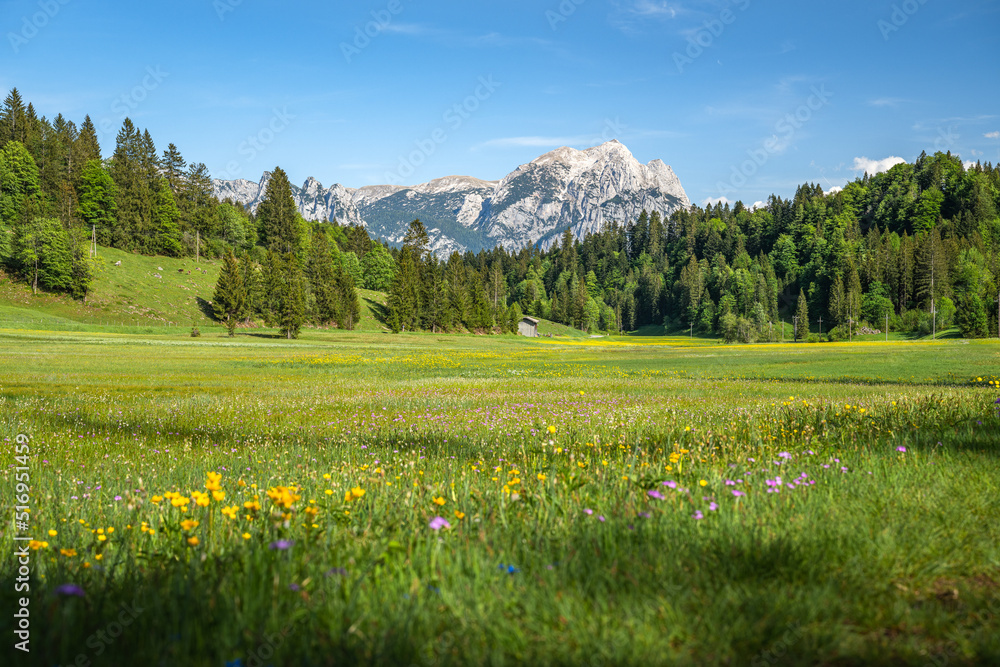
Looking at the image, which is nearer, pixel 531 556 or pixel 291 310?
pixel 531 556

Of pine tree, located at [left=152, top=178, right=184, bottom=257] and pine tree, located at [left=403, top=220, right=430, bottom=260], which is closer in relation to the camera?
pine tree, located at [left=152, top=178, right=184, bottom=257]

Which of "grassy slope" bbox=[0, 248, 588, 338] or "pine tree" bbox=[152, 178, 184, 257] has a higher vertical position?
"pine tree" bbox=[152, 178, 184, 257]

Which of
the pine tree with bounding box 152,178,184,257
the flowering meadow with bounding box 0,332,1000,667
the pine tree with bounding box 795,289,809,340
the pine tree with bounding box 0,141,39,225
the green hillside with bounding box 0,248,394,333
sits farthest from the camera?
the pine tree with bounding box 795,289,809,340

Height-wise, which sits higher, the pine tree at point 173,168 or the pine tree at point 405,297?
the pine tree at point 173,168

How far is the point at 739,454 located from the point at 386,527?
14.6 ft

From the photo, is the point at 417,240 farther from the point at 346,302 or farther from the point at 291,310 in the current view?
the point at 291,310

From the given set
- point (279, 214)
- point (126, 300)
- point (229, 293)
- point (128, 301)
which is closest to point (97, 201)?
point (279, 214)

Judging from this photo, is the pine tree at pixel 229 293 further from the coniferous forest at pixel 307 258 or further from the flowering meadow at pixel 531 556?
the flowering meadow at pixel 531 556

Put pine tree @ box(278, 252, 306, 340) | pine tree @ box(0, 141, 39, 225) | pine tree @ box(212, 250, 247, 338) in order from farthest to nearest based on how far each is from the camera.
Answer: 1. pine tree @ box(0, 141, 39, 225)
2. pine tree @ box(212, 250, 247, 338)
3. pine tree @ box(278, 252, 306, 340)

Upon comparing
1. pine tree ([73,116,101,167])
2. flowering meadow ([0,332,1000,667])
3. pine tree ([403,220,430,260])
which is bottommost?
flowering meadow ([0,332,1000,667])

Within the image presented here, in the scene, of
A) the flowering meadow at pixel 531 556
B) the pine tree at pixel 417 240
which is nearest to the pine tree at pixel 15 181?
the pine tree at pixel 417 240

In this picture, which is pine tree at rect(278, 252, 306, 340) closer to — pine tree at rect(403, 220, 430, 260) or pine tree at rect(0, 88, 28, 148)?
pine tree at rect(403, 220, 430, 260)

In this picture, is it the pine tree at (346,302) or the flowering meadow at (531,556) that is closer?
the flowering meadow at (531,556)

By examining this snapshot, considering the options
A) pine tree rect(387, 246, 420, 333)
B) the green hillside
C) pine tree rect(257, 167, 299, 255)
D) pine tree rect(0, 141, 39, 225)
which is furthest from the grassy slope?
pine tree rect(257, 167, 299, 255)
